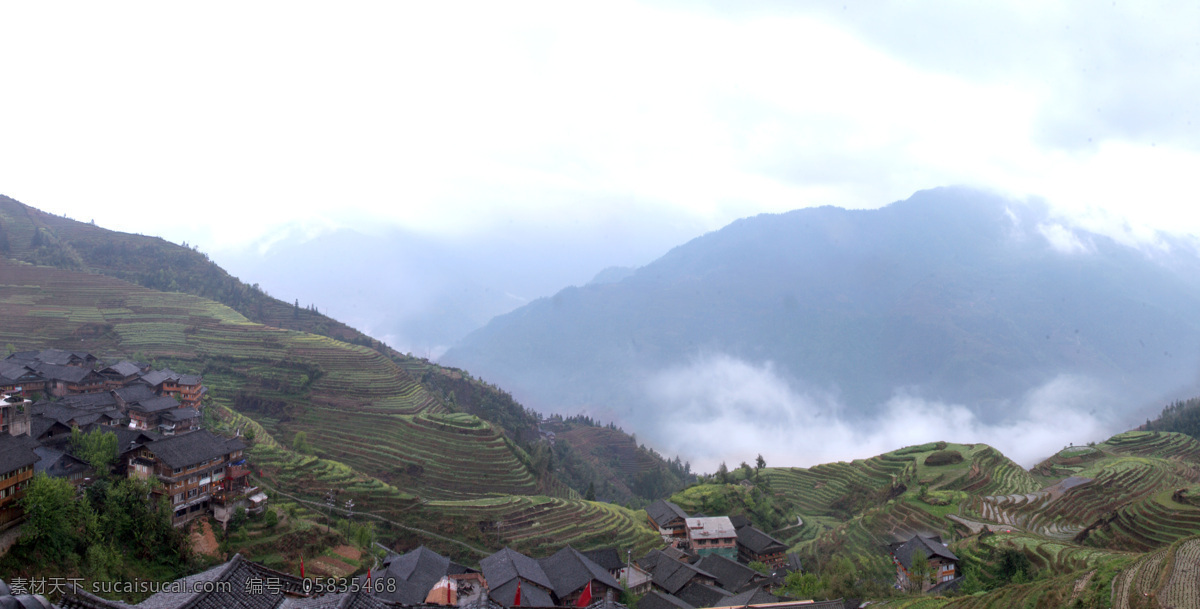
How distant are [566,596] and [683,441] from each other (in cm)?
12905

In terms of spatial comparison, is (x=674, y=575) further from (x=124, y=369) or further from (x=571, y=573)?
(x=124, y=369)

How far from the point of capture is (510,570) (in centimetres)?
2844

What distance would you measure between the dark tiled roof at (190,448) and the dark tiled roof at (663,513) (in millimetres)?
29166

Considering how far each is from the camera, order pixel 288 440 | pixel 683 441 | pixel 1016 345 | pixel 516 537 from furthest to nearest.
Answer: pixel 1016 345
pixel 683 441
pixel 288 440
pixel 516 537

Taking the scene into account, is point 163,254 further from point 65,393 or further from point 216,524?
point 216,524

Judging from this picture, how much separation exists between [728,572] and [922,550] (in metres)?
10.4

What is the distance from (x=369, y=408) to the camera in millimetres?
56781

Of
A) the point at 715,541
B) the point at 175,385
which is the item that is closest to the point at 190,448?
the point at 175,385

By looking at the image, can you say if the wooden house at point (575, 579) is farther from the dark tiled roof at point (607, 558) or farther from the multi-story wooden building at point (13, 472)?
the multi-story wooden building at point (13, 472)

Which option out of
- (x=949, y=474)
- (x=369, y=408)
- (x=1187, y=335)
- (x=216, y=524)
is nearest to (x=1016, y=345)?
(x=1187, y=335)

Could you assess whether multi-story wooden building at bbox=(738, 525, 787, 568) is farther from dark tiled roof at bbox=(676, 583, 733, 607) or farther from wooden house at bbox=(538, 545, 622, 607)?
wooden house at bbox=(538, 545, 622, 607)

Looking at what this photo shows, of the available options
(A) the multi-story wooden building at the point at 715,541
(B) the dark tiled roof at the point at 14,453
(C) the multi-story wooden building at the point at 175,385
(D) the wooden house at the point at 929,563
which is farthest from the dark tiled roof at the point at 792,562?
(C) the multi-story wooden building at the point at 175,385

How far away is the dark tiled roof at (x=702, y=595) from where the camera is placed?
30136 millimetres

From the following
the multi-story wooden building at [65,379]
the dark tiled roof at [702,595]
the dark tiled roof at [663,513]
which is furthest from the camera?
the dark tiled roof at [663,513]
